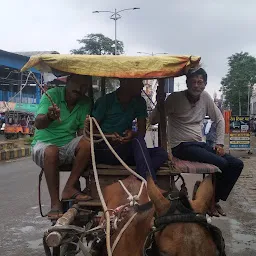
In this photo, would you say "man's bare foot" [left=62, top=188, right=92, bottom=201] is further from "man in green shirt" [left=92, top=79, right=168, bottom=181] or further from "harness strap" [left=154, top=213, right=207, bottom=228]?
"harness strap" [left=154, top=213, right=207, bottom=228]

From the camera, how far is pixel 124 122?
432 centimetres

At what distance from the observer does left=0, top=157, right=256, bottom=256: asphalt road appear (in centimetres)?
600

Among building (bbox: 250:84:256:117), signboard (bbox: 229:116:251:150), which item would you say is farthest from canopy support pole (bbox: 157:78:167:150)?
building (bbox: 250:84:256:117)

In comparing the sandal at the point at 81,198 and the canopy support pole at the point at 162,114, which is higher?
the canopy support pole at the point at 162,114

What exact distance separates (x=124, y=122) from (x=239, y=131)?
1321cm

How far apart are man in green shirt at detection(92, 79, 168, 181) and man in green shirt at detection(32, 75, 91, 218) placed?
0.23 metres

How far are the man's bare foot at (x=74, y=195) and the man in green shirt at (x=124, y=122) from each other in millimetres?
388

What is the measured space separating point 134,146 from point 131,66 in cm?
75

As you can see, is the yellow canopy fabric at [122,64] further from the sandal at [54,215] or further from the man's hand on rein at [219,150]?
the sandal at [54,215]

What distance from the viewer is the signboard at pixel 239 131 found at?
1664 centimetres

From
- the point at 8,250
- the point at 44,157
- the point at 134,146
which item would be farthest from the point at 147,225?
the point at 8,250

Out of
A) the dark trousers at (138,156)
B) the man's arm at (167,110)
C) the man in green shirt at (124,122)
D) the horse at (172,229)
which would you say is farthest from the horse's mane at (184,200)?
the man's arm at (167,110)

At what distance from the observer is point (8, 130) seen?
26812 mm

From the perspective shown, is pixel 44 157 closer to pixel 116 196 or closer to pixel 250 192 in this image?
pixel 116 196
